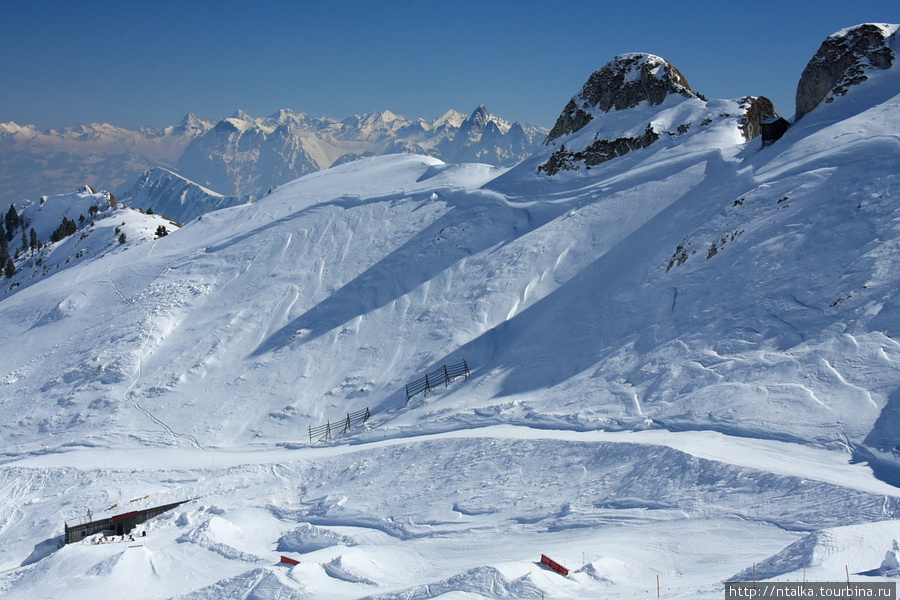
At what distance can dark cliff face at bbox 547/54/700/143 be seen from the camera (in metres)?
43.1

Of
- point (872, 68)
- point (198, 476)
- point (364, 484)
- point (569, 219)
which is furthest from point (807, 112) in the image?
point (198, 476)

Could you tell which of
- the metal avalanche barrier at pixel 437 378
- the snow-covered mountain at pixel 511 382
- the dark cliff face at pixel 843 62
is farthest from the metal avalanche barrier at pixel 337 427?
the dark cliff face at pixel 843 62

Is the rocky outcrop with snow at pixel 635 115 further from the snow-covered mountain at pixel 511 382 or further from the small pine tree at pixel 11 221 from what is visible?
the small pine tree at pixel 11 221

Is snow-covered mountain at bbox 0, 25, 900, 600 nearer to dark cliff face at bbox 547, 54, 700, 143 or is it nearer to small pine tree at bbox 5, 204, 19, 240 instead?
dark cliff face at bbox 547, 54, 700, 143

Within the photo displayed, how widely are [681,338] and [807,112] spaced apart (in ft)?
58.4

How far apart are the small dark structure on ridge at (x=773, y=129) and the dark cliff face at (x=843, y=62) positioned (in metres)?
2.43

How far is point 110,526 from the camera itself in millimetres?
22234

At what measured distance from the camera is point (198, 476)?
25.1m

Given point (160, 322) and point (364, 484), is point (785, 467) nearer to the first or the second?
point (364, 484)

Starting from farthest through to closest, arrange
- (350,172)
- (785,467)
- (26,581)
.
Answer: (350,172) → (26,581) → (785,467)

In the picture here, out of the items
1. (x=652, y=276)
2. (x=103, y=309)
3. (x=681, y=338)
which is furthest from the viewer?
(x=103, y=309)

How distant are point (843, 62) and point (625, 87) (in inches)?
520

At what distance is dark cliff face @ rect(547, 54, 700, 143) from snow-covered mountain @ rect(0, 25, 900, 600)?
47cm

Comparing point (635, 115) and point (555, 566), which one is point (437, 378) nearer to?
point (555, 566)
